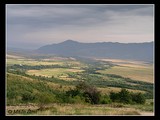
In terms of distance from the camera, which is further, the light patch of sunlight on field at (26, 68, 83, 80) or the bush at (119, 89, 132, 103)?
the light patch of sunlight on field at (26, 68, 83, 80)

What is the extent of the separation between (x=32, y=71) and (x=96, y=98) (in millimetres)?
4779

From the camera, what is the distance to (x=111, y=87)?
Result: 18766 mm

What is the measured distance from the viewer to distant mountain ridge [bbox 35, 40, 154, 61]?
1849cm

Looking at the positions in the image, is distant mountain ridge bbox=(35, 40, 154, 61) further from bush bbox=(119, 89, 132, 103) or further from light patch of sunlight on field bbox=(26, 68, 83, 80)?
bush bbox=(119, 89, 132, 103)

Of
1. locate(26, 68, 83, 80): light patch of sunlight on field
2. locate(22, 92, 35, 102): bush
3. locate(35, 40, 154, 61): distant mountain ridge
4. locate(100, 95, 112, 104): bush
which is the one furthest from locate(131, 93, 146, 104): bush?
locate(22, 92, 35, 102): bush

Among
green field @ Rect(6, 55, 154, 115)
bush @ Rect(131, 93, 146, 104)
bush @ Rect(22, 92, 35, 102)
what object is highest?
green field @ Rect(6, 55, 154, 115)

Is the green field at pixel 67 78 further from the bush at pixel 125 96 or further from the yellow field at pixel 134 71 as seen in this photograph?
the bush at pixel 125 96

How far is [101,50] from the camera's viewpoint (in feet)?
70.1

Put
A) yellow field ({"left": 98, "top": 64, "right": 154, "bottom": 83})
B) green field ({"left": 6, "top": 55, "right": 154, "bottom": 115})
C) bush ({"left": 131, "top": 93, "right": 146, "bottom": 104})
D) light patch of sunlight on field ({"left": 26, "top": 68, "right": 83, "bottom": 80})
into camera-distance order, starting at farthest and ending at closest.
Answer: yellow field ({"left": 98, "top": 64, "right": 154, "bottom": 83})
light patch of sunlight on field ({"left": 26, "top": 68, "right": 83, "bottom": 80})
bush ({"left": 131, "top": 93, "right": 146, "bottom": 104})
green field ({"left": 6, "top": 55, "right": 154, "bottom": 115})

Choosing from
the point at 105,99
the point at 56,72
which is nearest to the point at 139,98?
the point at 105,99

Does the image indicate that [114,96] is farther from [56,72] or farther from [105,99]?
[56,72]

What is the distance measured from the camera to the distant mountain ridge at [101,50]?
1849 centimetres
